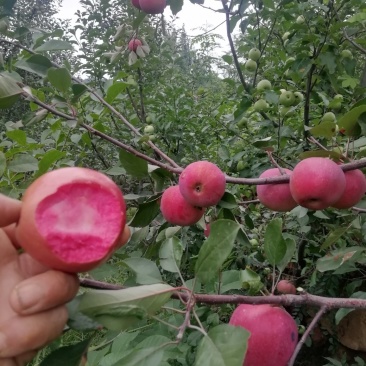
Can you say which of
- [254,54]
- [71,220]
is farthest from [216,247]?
[254,54]

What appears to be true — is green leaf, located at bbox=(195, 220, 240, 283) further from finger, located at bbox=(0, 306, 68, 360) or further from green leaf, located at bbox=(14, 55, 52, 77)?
green leaf, located at bbox=(14, 55, 52, 77)

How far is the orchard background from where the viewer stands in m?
0.74

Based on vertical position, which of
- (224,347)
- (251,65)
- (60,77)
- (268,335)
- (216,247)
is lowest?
(268,335)

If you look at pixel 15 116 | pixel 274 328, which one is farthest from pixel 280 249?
pixel 15 116

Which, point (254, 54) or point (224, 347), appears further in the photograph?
point (254, 54)

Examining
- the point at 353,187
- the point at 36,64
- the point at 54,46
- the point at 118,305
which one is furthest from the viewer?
the point at 54,46

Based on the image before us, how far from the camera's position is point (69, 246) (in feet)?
1.74

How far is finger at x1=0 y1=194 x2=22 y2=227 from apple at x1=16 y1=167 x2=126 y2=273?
13 millimetres

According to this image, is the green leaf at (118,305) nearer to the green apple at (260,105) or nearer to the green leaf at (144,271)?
the green leaf at (144,271)

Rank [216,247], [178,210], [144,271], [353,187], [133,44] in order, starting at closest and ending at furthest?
[216,247] → [144,271] → [353,187] → [178,210] → [133,44]

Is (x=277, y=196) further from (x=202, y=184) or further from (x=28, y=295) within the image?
(x=28, y=295)

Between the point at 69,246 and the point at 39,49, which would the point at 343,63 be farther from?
the point at 69,246

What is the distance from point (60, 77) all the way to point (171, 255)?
0.58 m

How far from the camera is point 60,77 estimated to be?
3.82 ft
